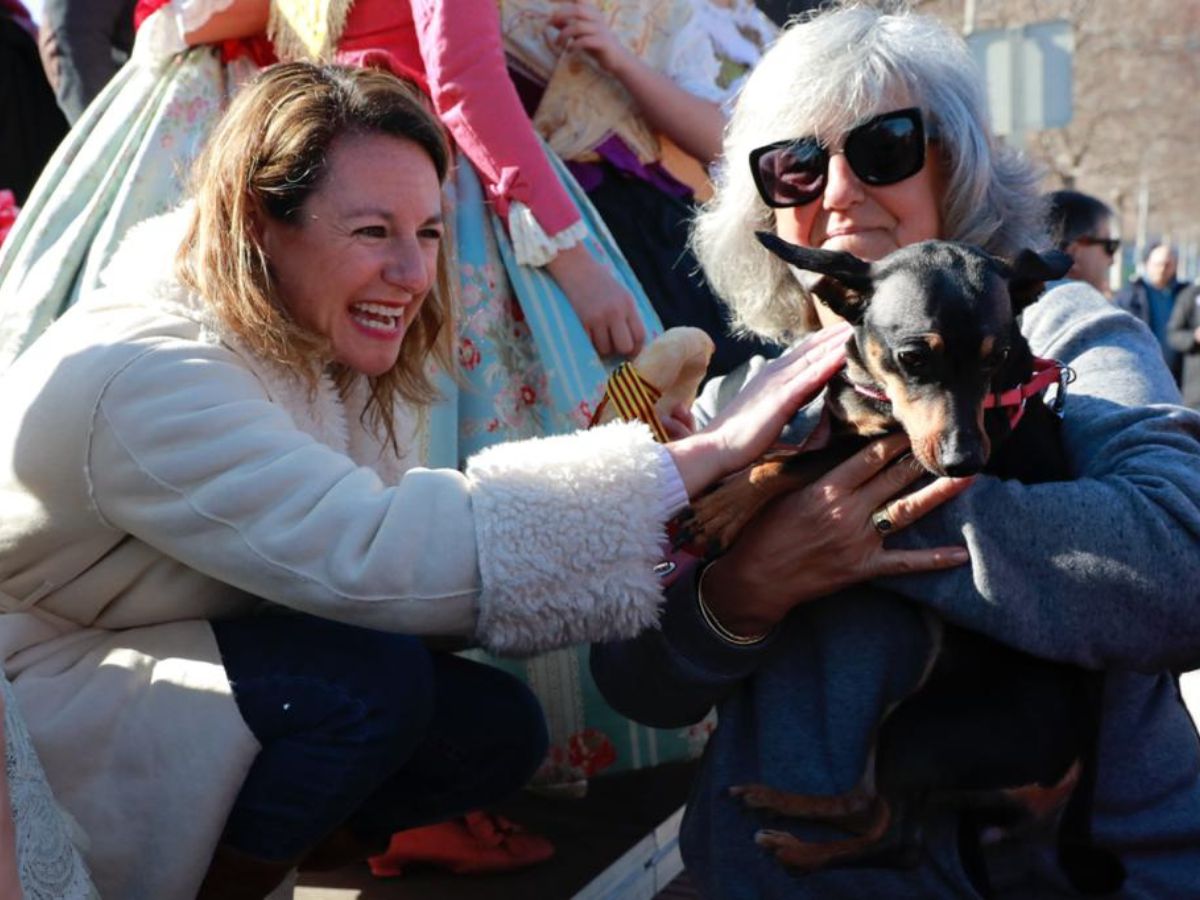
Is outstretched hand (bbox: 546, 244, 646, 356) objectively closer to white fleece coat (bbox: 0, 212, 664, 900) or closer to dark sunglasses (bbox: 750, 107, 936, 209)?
dark sunglasses (bbox: 750, 107, 936, 209)

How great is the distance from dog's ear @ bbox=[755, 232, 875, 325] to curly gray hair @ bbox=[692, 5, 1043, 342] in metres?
0.37

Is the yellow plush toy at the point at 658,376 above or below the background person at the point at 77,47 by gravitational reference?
below

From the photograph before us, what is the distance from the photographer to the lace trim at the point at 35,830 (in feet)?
4.61

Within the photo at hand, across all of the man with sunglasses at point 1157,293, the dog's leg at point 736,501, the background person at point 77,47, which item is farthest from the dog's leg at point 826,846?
the man with sunglasses at point 1157,293

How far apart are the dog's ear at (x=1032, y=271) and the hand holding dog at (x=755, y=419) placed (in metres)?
0.24

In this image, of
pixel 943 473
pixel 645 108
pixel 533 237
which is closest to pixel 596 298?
pixel 533 237

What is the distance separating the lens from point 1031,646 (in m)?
1.74

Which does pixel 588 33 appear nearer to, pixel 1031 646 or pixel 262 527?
pixel 262 527

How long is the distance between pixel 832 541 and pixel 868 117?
28.1 inches

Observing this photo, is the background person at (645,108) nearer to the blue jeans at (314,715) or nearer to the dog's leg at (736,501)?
the dog's leg at (736,501)

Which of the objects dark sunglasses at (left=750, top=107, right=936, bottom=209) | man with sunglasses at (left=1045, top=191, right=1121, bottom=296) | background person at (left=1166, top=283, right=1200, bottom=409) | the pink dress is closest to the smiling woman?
dark sunglasses at (left=750, top=107, right=936, bottom=209)

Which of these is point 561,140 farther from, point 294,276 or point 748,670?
point 748,670

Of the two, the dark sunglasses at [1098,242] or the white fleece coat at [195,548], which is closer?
the white fleece coat at [195,548]

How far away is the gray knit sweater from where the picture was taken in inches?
67.2
